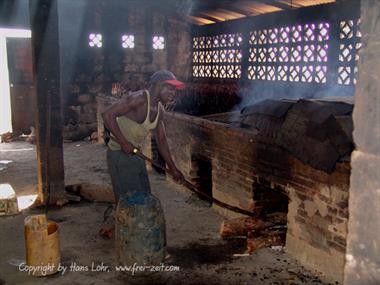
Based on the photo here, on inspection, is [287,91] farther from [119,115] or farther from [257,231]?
[119,115]

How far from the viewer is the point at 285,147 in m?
5.36

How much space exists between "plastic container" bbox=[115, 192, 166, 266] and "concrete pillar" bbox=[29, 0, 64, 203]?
118 inches

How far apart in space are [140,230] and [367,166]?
138 inches

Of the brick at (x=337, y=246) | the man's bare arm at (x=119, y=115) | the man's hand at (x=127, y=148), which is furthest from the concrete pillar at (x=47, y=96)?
the brick at (x=337, y=246)

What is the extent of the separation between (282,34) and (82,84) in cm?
733

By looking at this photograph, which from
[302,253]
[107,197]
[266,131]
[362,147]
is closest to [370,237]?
[362,147]

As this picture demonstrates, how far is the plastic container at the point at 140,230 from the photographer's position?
195 inches

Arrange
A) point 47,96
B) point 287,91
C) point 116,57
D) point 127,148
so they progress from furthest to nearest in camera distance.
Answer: point 116,57 < point 287,91 < point 47,96 < point 127,148

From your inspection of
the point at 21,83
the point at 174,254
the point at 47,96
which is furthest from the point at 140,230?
the point at 21,83

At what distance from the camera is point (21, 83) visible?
15.0 meters

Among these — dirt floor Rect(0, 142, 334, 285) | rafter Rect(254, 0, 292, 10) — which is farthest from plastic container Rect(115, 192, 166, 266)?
rafter Rect(254, 0, 292, 10)

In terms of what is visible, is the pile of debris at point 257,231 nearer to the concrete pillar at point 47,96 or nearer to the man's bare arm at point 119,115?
the man's bare arm at point 119,115

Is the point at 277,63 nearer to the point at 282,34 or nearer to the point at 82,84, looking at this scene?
the point at 282,34

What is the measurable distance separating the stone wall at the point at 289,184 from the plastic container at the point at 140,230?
172cm
